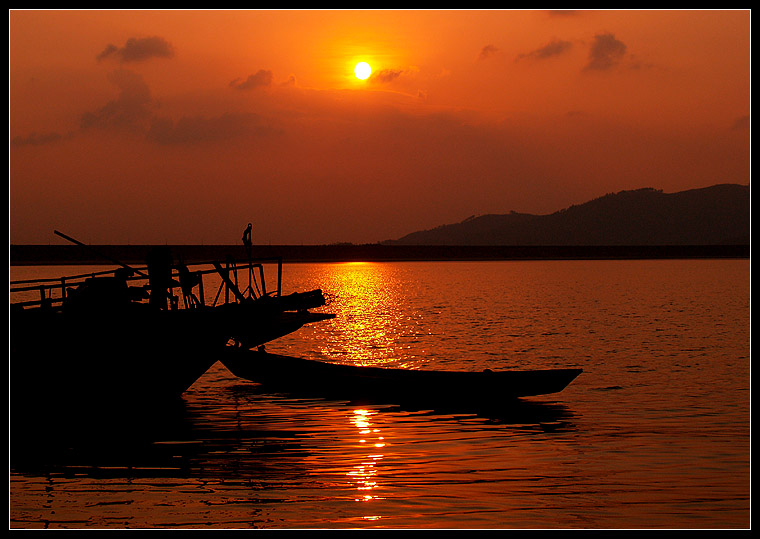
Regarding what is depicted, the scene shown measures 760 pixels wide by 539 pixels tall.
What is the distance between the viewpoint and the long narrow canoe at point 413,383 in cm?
2620

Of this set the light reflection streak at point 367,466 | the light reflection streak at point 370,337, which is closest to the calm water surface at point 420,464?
the light reflection streak at point 367,466

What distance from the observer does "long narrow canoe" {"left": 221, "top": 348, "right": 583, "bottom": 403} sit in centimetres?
2620

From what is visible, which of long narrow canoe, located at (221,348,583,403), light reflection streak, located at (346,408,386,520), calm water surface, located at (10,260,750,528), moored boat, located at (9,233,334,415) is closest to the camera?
calm water surface, located at (10,260,750,528)

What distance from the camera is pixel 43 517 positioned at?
15406mm

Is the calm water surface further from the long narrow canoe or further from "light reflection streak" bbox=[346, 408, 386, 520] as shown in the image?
the long narrow canoe

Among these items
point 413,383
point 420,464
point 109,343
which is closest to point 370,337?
point 413,383

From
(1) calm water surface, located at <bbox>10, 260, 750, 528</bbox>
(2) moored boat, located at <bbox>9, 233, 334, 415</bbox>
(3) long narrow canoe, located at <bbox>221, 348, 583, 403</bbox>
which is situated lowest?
(1) calm water surface, located at <bbox>10, 260, 750, 528</bbox>


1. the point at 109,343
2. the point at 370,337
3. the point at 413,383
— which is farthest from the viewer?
the point at 370,337

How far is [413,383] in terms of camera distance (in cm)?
2672

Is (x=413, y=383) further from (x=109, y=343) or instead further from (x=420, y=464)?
(x=109, y=343)

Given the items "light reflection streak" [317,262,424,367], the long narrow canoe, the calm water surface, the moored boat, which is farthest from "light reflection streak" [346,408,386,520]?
"light reflection streak" [317,262,424,367]

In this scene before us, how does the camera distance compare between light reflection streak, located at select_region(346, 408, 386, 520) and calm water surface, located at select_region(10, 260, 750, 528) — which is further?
light reflection streak, located at select_region(346, 408, 386, 520)
